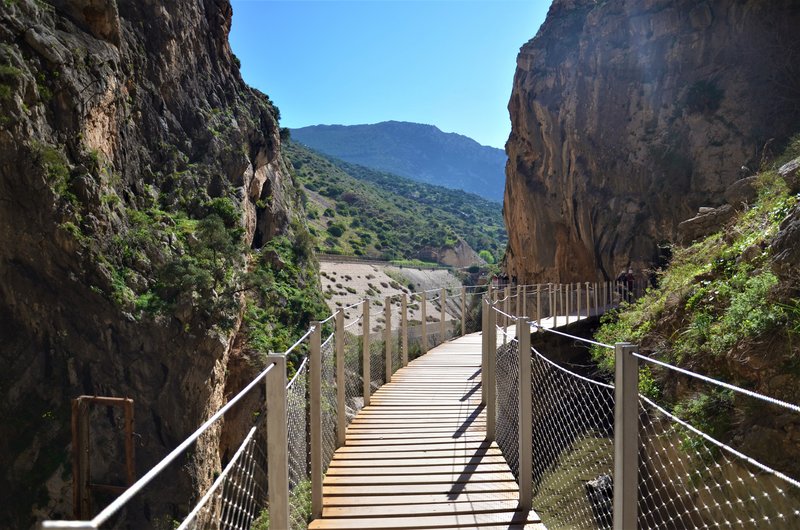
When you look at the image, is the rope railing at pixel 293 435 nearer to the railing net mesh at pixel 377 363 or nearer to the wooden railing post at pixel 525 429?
the railing net mesh at pixel 377 363

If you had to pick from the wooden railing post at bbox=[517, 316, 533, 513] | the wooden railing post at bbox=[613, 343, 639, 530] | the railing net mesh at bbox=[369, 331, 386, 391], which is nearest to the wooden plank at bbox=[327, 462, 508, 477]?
the wooden railing post at bbox=[517, 316, 533, 513]

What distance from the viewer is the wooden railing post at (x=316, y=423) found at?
177 inches

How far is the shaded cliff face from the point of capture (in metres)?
21.4

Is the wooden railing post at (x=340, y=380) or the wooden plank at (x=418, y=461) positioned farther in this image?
the wooden railing post at (x=340, y=380)

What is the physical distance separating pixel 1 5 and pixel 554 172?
2527 centimetres

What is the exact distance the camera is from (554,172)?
31.2 metres

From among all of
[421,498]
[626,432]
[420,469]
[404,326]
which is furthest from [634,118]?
[626,432]

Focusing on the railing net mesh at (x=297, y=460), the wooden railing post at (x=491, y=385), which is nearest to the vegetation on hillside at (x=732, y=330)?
the wooden railing post at (x=491, y=385)

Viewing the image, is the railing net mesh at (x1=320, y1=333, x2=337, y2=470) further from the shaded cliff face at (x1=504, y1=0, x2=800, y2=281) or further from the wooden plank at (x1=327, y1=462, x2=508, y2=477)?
the shaded cliff face at (x1=504, y1=0, x2=800, y2=281)

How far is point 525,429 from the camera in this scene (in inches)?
182

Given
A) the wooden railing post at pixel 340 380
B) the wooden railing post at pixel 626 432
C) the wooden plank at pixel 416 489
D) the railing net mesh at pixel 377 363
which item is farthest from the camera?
the railing net mesh at pixel 377 363

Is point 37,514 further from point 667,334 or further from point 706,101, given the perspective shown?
point 706,101

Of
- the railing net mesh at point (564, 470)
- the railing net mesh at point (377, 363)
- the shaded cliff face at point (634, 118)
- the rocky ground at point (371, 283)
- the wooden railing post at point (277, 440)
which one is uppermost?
the shaded cliff face at point (634, 118)

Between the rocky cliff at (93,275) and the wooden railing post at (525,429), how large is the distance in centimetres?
1603
